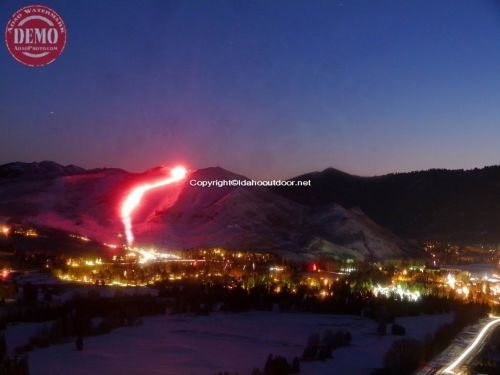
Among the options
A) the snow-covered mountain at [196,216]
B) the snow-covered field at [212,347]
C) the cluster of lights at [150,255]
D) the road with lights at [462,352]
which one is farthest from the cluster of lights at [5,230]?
the road with lights at [462,352]

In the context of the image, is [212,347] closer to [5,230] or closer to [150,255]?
[150,255]

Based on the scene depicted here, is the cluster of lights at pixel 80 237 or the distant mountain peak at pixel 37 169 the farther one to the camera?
the distant mountain peak at pixel 37 169

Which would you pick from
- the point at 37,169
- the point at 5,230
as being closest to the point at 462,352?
the point at 5,230

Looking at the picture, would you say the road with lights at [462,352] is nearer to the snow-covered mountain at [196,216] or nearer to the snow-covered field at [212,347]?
the snow-covered field at [212,347]

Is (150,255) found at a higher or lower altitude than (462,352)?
higher

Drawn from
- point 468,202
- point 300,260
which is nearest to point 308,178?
point 468,202

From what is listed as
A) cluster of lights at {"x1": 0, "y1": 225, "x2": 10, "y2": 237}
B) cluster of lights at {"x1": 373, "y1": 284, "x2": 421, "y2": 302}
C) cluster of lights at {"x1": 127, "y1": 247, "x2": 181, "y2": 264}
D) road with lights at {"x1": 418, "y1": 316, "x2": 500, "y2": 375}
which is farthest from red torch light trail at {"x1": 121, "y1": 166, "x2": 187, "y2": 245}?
road with lights at {"x1": 418, "y1": 316, "x2": 500, "y2": 375}
